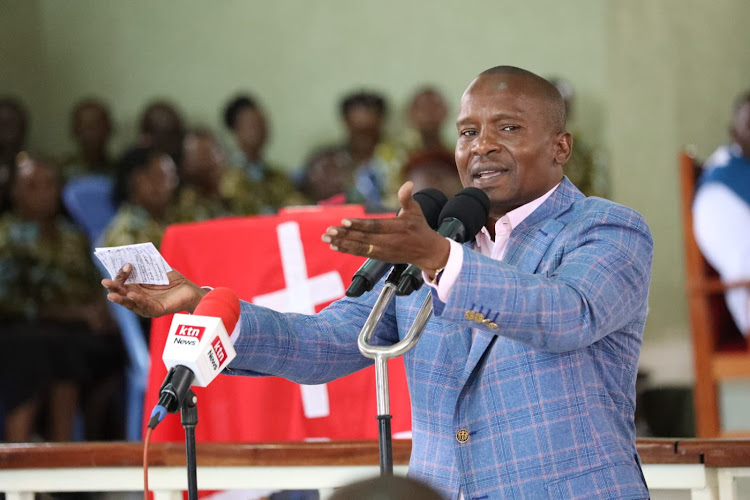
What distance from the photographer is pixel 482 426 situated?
186 cm

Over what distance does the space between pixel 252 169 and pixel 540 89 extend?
5.51m

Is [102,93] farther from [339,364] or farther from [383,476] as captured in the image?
[383,476]

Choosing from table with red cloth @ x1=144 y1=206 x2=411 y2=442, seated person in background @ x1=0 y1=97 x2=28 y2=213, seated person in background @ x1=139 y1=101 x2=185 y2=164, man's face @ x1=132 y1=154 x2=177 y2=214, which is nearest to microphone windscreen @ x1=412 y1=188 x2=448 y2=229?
table with red cloth @ x1=144 y1=206 x2=411 y2=442

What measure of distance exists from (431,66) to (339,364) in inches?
250

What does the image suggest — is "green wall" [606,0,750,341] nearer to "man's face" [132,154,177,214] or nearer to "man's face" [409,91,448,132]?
"man's face" [409,91,448,132]

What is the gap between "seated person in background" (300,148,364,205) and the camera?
7363 mm

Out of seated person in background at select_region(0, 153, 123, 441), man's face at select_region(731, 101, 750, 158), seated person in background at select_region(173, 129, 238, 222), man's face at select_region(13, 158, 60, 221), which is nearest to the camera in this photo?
seated person in background at select_region(0, 153, 123, 441)

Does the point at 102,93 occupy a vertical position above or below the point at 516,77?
above

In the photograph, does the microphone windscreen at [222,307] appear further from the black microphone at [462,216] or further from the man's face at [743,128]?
the man's face at [743,128]

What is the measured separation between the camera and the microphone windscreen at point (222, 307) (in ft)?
5.68

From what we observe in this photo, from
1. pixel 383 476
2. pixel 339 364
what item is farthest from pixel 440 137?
pixel 383 476

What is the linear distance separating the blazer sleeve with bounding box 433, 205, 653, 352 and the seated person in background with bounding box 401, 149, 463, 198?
2.31 metres

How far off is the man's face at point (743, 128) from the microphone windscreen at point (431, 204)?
4.52 m

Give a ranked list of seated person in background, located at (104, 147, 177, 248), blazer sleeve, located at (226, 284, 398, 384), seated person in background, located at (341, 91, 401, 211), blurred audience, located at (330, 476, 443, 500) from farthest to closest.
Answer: seated person in background, located at (341, 91, 401, 211) < seated person in background, located at (104, 147, 177, 248) < blazer sleeve, located at (226, 284, 398, 384) < blurred audience, located at (330, 476, 443, 500)
